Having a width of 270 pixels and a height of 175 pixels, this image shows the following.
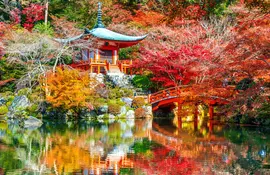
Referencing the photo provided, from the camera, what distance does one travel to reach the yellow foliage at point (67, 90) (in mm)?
20438

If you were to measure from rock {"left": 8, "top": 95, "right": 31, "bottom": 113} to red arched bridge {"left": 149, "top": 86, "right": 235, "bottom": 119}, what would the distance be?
20.0ft

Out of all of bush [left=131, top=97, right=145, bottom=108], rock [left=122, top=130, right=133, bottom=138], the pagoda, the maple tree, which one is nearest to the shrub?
the pagoda

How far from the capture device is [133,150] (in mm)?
12078

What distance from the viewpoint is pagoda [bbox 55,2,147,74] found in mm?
24578

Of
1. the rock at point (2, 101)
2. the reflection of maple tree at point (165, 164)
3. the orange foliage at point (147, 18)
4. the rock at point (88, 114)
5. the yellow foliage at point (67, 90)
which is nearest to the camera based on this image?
the reflection of maple tree at point (165, 164)

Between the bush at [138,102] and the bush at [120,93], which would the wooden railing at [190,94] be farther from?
the bush at [120,93]

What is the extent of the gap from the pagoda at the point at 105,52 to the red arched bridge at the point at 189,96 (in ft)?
10.8

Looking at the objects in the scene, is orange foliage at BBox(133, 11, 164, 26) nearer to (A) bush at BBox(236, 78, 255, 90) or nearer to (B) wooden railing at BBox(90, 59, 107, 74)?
(B) wooden railing at BBox(90, 59, 107, 74)

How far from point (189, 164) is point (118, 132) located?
6577mm

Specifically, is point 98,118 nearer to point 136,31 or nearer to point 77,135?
point 77,135

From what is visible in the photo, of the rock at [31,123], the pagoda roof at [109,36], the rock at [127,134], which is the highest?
the pagoda roof at [109,36]

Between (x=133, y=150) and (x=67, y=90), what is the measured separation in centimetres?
901

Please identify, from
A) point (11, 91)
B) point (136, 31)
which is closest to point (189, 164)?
point (11, 91)

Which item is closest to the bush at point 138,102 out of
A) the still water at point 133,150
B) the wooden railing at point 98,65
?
the wooden railing at point 98,65
